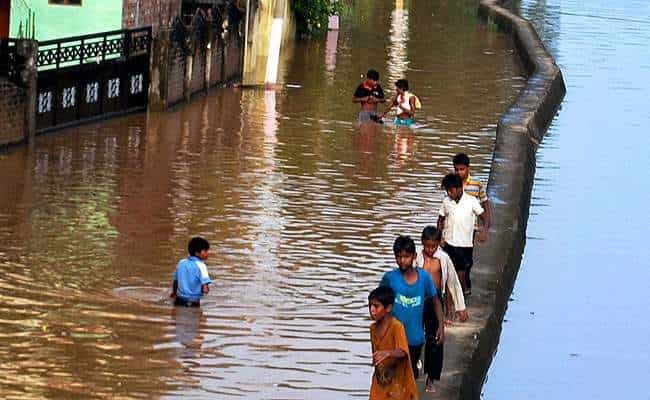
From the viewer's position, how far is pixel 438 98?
31484 mm

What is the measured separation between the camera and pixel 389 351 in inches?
373

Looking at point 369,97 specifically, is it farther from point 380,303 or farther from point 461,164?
point 380,303

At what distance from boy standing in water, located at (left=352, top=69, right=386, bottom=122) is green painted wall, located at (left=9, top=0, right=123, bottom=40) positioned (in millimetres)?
4900

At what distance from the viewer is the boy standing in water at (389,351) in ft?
31.2

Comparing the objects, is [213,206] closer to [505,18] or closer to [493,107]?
[493,107]

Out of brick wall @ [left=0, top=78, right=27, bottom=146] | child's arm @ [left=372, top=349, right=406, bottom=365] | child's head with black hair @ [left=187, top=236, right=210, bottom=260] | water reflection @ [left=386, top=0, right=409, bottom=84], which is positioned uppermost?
child's arm @ [left=372, top=349, right=406, bottom=365]

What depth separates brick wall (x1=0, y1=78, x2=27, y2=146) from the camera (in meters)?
A: 20.7

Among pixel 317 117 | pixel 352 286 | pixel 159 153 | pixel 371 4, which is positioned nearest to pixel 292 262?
pixel 352 286

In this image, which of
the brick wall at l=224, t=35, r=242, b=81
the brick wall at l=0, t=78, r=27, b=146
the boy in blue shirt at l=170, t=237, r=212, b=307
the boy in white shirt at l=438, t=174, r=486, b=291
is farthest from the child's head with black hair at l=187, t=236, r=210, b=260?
the brick wall at l=224, t=35, r=242, b=81

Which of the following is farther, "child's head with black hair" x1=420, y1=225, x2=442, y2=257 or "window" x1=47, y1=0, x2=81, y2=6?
"window" x1=47, y1=0, x2=81, y2=6

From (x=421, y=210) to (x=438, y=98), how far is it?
12278mm

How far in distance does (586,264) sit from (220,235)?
4448 mm

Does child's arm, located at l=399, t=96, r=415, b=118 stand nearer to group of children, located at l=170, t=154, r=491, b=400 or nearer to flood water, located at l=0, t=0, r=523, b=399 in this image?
flood water, located at l=0, t=0, r=523, b=399

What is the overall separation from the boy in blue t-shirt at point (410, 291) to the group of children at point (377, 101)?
50.9 feet
